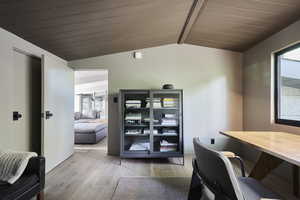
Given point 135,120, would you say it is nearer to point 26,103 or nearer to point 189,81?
point 189,81

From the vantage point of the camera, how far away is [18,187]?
1.61 metres

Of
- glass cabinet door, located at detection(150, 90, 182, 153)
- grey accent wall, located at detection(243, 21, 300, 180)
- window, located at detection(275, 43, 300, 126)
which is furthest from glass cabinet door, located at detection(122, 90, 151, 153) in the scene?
window, located at detection(275, 43, 300, 126)

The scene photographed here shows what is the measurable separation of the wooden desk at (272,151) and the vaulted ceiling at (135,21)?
1.54 metres

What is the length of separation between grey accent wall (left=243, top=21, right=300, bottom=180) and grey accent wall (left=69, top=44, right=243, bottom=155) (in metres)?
0.27

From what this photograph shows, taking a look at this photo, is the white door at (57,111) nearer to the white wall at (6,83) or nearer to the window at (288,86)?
the white wall at (6,83)

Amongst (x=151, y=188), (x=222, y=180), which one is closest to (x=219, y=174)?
(x=222, y=180)

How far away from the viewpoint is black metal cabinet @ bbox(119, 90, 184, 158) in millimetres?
3375

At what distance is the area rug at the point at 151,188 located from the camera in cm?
221

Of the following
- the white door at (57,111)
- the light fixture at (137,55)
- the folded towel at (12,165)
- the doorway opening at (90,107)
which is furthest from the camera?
the doorway opening at (90,107)

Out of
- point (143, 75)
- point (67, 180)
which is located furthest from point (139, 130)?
point (67, 180)

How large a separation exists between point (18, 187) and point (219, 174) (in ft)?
5.43

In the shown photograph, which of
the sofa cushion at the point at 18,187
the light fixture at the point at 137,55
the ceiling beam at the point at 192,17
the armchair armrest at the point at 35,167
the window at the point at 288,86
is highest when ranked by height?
the ceiling beam at the point at 192,17

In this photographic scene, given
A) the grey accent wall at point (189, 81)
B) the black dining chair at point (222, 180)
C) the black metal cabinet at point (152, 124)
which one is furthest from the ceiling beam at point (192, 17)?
the black dining chair at point (222, 180)

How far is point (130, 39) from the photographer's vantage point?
3248mm
